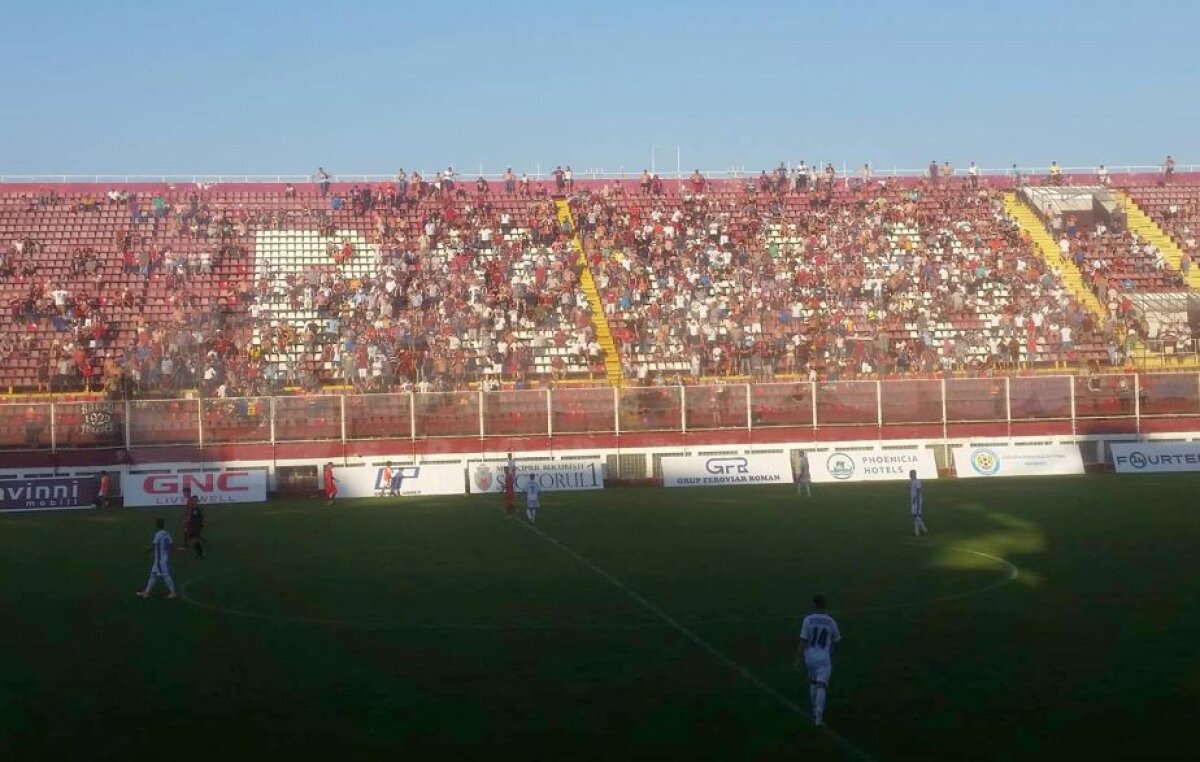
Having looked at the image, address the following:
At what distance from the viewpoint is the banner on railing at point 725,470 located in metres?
48.2

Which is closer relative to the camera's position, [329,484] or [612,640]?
[612,640]

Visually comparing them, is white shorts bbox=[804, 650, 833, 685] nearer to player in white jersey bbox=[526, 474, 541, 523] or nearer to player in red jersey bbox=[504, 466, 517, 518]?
player in white jersey bbox=[526, 474, 541, 523]

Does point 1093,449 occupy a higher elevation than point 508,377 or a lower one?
lower

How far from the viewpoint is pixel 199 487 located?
45.0 meters

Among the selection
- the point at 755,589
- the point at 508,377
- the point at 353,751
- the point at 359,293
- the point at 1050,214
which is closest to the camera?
the point at 353,751

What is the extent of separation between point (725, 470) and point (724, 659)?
2958 cm

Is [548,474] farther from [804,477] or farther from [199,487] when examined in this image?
[199,487]

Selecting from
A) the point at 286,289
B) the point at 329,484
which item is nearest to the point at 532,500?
the point at 329,484

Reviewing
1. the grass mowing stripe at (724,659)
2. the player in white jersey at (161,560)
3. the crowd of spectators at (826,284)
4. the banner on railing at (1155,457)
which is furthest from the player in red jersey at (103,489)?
the banner on railing at (1155,457)

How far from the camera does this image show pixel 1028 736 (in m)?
14.8

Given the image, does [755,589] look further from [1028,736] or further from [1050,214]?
[1050,214]

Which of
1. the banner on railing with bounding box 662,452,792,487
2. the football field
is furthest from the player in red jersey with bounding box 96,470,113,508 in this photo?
the banner on railing with bounding box 662,452,792,487

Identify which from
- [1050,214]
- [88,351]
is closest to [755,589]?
[88,351]

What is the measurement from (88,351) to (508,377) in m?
15.3
